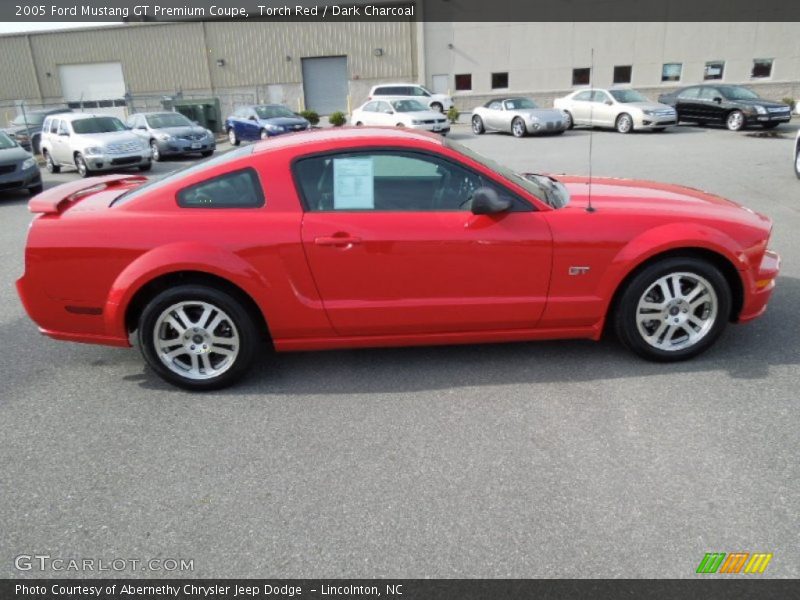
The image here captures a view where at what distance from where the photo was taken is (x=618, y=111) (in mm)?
20453

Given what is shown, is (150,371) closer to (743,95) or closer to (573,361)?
(573,361)

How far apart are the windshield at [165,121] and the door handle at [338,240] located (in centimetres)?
1725

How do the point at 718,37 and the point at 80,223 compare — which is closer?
the point at 80,223

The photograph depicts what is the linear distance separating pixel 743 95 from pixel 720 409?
827 inches

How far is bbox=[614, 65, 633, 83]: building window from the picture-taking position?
34.9 metres

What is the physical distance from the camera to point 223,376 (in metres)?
3.86

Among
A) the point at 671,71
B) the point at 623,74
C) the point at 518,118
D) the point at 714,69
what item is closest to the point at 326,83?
the point at 623,74

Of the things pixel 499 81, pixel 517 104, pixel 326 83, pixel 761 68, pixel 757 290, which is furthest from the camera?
pixel 326 83

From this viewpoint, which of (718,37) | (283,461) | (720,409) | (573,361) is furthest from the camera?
(718,37)

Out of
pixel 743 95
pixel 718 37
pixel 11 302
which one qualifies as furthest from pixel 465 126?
pixel 11 302

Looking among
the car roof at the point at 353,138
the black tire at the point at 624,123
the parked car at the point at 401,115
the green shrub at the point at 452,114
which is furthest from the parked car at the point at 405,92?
the car roof at the point at 353,138

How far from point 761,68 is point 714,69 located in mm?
2471

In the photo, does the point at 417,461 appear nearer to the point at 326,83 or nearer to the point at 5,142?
the point at 5,142

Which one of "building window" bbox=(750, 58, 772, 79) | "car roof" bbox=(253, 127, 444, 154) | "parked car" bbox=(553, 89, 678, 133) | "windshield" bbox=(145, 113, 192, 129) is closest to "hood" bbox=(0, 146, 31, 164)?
"windshield" bbox=(145, 113, 192, 129)
